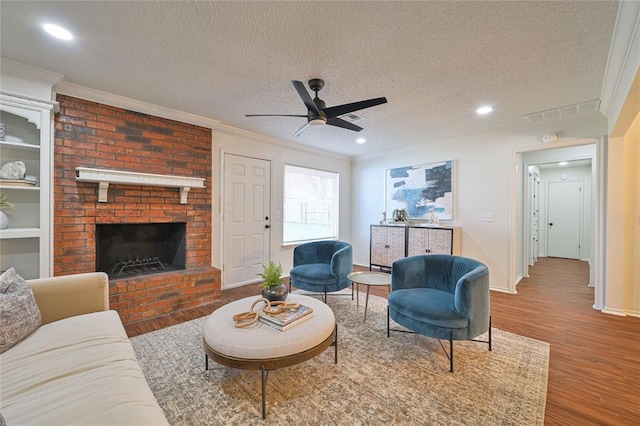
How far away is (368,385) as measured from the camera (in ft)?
6.05

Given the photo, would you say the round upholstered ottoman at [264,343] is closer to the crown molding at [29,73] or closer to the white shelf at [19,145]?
the white shelf at [19,145]

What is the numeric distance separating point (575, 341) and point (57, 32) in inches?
196

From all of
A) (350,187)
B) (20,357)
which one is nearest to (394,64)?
(20,357)

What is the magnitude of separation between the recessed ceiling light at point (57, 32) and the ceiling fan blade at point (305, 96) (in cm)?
165

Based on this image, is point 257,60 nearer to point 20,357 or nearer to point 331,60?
point 331,60

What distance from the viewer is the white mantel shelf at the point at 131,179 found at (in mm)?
2805

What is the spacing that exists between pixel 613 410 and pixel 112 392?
276 cm

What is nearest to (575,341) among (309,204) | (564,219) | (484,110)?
(484,110)

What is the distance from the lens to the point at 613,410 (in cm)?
165

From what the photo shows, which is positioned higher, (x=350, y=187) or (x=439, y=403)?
(x=350, y=187)

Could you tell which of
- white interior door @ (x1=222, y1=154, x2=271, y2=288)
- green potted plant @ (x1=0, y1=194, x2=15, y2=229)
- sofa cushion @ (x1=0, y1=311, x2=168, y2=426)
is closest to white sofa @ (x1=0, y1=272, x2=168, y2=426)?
sofa cushion @ (x1=0, y1=311, x2=168, y2=426)

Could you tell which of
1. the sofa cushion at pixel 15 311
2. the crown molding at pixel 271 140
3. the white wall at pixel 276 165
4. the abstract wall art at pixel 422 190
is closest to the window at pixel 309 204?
the white wall at pixel 276 165

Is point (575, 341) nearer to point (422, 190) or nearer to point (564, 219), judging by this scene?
point (422, 190)

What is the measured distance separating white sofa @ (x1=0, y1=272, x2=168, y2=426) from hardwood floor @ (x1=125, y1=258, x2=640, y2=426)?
941mm
